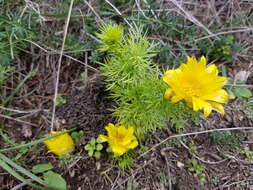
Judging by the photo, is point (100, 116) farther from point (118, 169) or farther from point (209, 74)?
→ point (209, 74)

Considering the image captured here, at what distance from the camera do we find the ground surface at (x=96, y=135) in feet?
6.02

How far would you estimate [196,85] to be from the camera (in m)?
1.40

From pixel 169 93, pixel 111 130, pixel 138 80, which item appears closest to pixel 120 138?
pixel 111 130

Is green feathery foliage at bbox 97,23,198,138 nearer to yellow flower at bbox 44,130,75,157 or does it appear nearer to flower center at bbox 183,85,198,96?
flower center at bbox 183,85,198,96

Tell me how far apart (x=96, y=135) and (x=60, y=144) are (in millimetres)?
270

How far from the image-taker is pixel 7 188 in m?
1.79

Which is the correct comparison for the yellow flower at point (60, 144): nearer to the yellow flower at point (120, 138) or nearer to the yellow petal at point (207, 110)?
the yellow flower at point (120, 138)

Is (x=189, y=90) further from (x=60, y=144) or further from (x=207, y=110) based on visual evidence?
(x=60, y=144)

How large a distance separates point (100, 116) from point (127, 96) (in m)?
0.41

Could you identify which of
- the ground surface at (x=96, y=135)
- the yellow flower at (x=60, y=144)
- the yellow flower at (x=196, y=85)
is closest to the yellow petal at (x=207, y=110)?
the yellow flower at (x=196, y=85)

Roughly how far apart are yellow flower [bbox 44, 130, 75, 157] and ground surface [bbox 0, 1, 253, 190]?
7 cm

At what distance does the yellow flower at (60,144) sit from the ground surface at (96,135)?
0.07 metres

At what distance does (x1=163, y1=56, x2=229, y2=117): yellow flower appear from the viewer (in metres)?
1.34

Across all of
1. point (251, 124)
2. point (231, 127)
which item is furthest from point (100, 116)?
point (251, 124)
